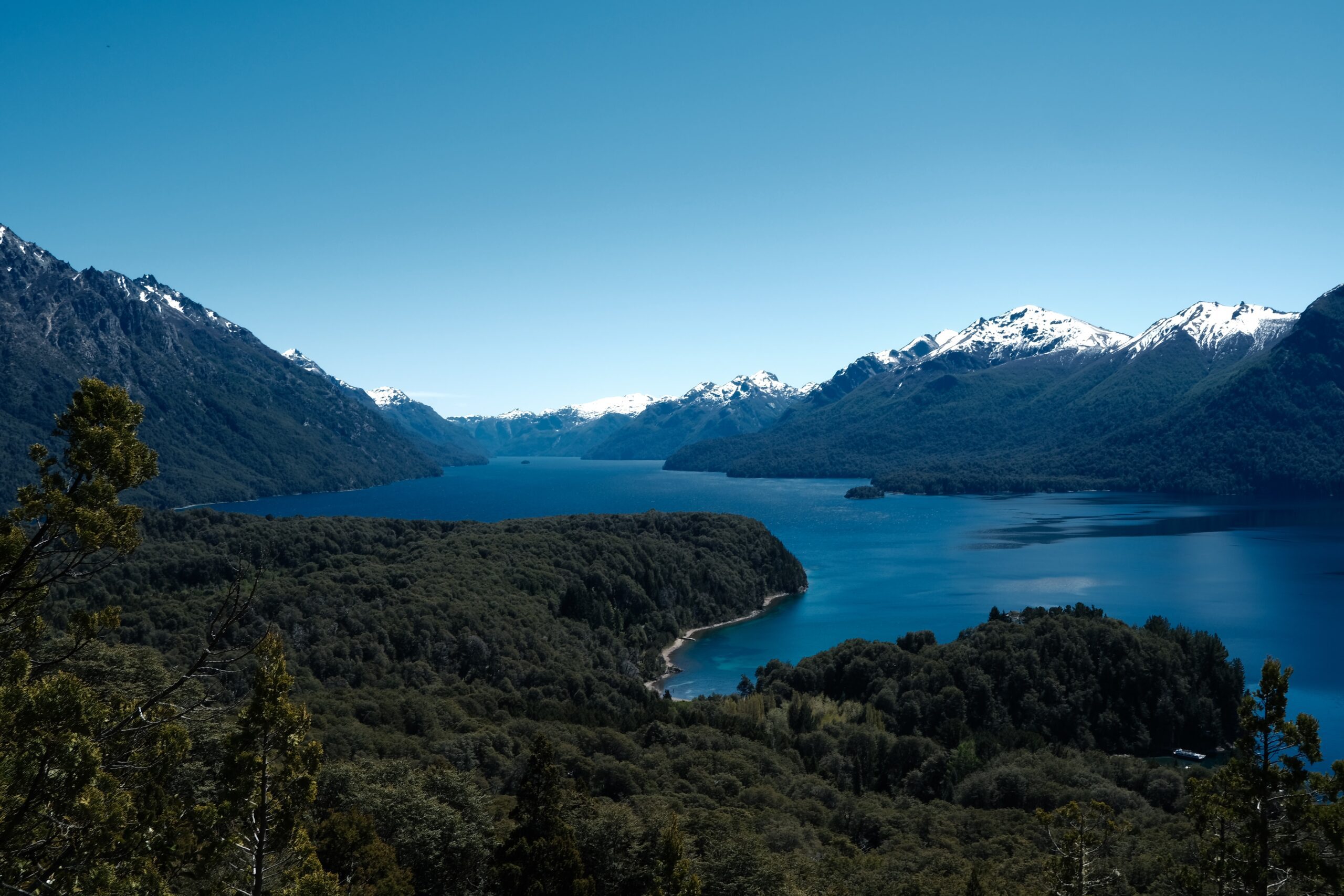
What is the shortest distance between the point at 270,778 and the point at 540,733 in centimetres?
3660

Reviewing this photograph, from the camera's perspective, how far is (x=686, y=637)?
106125mm

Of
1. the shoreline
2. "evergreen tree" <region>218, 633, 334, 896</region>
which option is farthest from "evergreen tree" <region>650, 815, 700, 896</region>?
the shoreline

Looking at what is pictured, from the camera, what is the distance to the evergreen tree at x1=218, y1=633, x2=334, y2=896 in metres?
11.9

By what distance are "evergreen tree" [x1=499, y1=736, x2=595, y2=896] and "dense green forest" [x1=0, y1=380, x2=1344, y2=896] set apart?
3.7 inches

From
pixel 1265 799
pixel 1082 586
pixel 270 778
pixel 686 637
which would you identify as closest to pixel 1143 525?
pixel 1082 586

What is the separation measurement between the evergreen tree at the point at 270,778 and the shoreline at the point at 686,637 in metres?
67.7

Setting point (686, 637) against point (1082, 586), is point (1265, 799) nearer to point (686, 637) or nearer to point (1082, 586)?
point (686, 637)

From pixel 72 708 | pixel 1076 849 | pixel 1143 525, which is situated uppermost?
pixel 72 708

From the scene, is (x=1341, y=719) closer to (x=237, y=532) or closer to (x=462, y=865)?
(x=462, y=865)

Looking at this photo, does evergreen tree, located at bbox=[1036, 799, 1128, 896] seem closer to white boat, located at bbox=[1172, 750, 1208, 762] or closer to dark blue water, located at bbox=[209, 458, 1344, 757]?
dark blue water, located at bbox=[209, 458, 1344, 757]

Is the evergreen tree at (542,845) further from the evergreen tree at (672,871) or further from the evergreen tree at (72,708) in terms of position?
the evergreen tree at (72,708)

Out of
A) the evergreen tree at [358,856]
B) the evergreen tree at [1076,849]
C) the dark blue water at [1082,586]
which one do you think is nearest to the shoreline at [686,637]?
the dark blue water at [1082,586]

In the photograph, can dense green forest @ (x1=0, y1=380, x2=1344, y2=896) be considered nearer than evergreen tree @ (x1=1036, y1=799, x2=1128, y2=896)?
Yes

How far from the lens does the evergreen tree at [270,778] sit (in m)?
11.9
